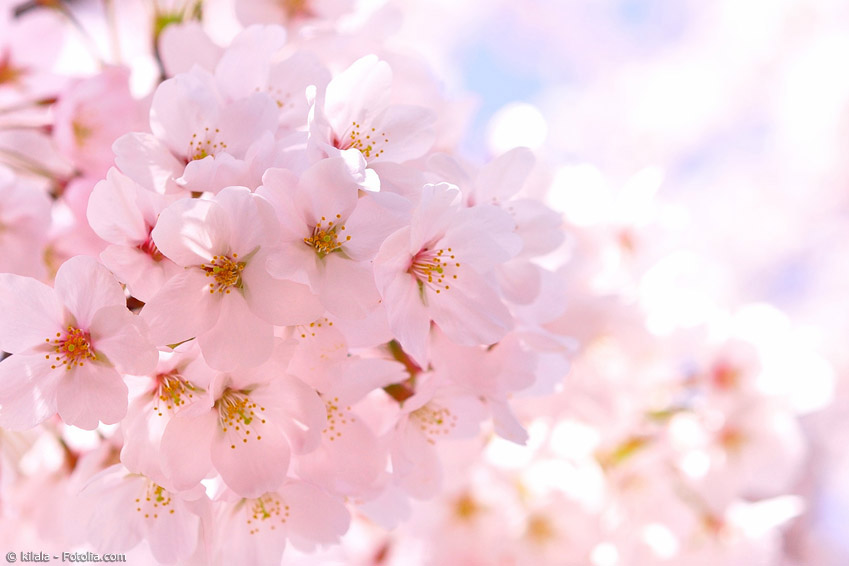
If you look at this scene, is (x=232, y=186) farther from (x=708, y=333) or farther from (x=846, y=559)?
(x=846, y=559)

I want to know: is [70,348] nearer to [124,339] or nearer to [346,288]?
[124,339]

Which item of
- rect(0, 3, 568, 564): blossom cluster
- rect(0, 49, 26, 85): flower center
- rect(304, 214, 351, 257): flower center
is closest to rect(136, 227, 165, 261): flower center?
rect(0, 3, 568, 564): blossom cluster

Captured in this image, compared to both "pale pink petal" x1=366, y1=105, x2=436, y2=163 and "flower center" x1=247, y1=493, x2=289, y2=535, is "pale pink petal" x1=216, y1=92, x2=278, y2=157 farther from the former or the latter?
"flower center" x1=247, y1=493, x2=289, y2=535

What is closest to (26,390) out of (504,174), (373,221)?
(373,221)

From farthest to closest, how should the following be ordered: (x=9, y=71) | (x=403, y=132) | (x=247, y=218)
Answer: (x=9, y=71)
(x=403, y=132)
(x=247, y=218)

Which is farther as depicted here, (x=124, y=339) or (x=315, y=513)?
(x=315, y=513)

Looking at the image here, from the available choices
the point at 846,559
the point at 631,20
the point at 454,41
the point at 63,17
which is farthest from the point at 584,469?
the point at 631,20
